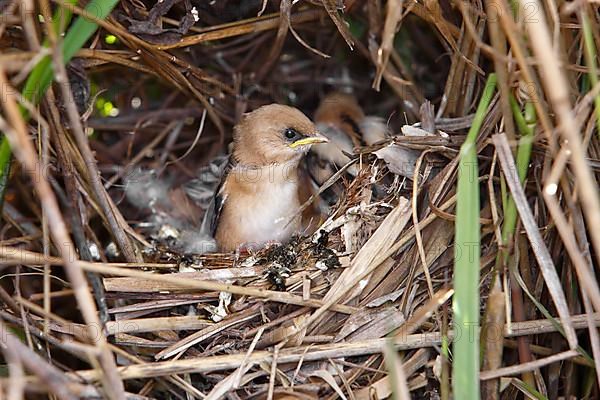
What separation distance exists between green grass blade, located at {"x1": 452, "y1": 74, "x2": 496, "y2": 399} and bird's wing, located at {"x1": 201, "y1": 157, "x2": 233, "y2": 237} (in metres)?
1.38

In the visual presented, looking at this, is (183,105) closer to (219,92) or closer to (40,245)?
(219,92)

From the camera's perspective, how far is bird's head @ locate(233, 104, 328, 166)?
3.05 metres

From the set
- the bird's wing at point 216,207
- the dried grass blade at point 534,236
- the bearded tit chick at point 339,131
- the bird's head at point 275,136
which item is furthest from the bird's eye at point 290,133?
A: the dried grass blade at point 534,236

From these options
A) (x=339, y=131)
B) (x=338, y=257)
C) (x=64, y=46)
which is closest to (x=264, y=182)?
(x=339, y=131)

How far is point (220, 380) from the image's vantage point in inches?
92.3

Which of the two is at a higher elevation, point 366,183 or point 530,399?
point 366,183

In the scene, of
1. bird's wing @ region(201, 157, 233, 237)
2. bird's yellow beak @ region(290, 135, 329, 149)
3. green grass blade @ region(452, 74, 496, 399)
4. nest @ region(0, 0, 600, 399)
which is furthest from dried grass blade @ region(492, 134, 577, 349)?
bird's wing @ region(201, 157, 233, 237)

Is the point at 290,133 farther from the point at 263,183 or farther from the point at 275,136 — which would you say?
the point at 263,183

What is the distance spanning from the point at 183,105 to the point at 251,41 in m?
0.46

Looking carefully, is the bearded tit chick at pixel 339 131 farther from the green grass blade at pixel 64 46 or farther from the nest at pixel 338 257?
the green grass blade at pixel 64 46

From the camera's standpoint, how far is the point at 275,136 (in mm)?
3102

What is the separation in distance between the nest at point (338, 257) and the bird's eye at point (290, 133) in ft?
0.91

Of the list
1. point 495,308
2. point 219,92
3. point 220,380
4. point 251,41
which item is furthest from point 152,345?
point 251,41

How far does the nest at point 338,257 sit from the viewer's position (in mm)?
2088
